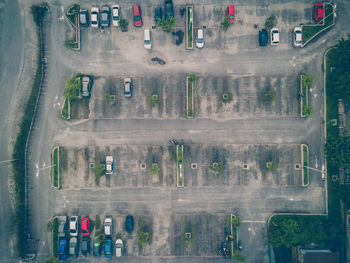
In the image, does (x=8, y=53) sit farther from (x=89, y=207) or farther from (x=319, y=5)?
(x=319, y=5)

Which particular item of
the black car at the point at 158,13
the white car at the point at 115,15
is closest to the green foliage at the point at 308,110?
the black car at the point at 158,13

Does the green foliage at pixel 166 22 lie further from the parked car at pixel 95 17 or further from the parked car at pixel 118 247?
the parked car at pixel 118 247

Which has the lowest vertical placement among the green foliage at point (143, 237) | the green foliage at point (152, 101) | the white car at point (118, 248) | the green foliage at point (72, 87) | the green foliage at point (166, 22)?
the white car at point (118, 248)

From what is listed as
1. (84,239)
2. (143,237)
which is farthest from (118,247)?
(84,239)

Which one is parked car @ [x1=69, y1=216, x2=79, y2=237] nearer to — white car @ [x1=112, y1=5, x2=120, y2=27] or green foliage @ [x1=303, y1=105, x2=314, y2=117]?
Result: white car @ [x1=112, y1=5, x2=120, y2=27]

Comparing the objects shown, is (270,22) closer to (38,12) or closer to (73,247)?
(38,12)

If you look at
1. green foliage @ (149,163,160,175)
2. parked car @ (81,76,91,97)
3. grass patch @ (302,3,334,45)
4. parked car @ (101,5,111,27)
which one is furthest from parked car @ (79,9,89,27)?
grass patch @ (302,3,334,45)

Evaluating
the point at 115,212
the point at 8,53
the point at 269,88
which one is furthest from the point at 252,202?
the point at 8,53

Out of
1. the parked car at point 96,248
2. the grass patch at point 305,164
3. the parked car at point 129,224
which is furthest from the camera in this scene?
the grass patch at point 305,164
